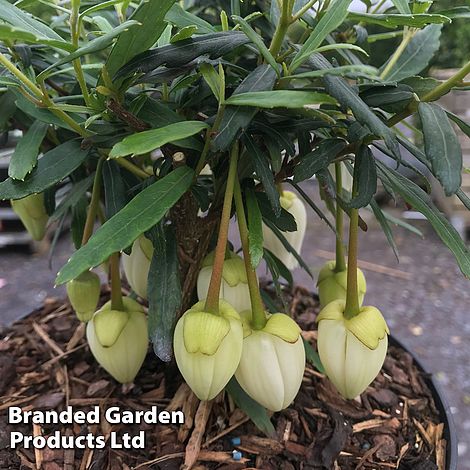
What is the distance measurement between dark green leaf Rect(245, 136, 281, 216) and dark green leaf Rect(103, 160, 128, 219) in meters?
0.11

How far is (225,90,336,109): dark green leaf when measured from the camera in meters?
0.28

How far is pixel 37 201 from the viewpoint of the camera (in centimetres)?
53

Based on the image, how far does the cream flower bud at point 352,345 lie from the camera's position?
0.39 meters

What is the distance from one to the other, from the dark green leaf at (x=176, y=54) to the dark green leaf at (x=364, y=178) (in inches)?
4.1

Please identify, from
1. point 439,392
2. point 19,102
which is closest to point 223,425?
point 439,392

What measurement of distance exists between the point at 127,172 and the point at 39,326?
0.31 metres

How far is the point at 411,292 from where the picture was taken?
124cm

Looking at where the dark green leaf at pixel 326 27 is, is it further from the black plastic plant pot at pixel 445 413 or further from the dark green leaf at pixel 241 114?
the black plastic plant pot at pixel 445 413

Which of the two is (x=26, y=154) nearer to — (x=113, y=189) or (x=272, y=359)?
(x=113, y=189)

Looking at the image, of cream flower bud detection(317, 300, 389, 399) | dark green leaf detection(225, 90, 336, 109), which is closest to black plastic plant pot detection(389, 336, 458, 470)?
cream flower bud detection(317, 300, 389, 399)

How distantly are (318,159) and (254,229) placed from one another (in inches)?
2.3

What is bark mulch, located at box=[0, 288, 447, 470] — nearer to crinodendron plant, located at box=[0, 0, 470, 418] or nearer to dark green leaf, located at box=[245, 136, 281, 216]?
crinodendron plant, located at box=[0, 0, 470, 418]

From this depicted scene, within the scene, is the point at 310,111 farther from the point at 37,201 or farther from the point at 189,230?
the point at 37,201

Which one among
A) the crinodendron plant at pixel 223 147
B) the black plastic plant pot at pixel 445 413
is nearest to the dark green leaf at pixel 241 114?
the crinodendron plant at pixel 223 147
